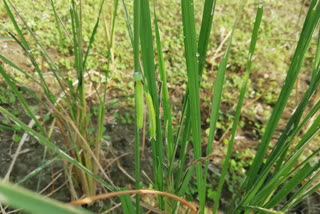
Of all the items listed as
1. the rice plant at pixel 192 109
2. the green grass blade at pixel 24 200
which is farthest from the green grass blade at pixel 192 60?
the green grass blade at pixel 24 200

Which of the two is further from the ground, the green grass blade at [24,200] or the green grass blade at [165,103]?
the green grass blade at [24,200]

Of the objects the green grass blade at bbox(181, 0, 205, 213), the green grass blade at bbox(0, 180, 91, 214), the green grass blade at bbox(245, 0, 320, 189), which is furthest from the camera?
the green grass blade at bbox(245, 0, 320, 189)

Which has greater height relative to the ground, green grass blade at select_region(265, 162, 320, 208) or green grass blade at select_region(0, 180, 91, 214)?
green grass blade at select_region(0, 180, 91, 214)

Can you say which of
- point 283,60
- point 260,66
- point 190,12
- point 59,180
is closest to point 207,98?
point 260,66

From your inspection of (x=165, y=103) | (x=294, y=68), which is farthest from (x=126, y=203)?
(x=294, y=68)

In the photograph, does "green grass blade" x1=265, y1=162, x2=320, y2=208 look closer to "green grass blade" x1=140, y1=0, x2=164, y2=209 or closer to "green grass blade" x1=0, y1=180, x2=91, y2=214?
"green grass blade" x1=140, y1=0, x2=164, y2=209

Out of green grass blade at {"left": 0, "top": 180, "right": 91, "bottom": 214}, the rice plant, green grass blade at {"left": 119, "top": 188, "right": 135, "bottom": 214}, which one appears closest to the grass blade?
the rice plant

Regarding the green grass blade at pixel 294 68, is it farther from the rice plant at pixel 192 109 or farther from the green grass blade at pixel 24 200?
the green grass blade at pixel 24 200

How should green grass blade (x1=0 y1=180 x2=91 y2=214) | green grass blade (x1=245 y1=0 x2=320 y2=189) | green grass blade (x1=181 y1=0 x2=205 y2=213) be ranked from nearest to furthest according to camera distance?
green grass blade (x1=0 y1=180 x2=91 y2=214)
green grass blade (x1=181 y1=0 x2=205 y2=213)
green grass blade (x1=245 y1=0 x2=320 y2=189)

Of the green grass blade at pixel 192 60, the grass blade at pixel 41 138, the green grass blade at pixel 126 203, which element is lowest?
the green grass blade at pixel 126 203

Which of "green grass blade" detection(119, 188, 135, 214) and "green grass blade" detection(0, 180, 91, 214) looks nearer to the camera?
"green grass blade" detection(0, 180, 91, 214)

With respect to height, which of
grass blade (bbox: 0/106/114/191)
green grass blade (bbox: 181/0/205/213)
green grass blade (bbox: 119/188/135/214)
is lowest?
green grass blade (bbox: 119/188/135/214)
